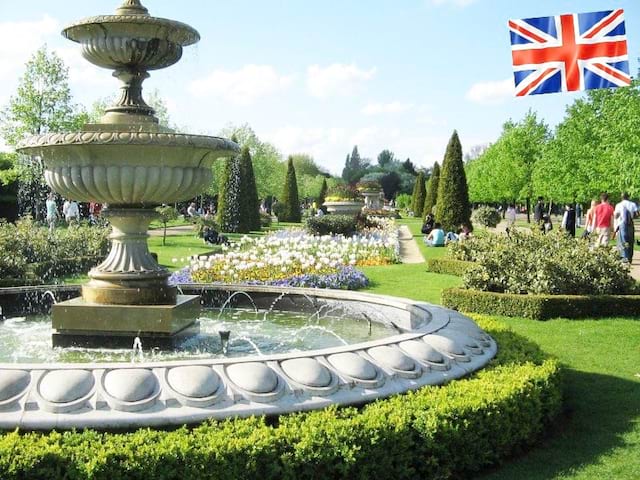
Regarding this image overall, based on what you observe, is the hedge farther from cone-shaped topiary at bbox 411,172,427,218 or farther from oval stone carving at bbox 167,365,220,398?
cone-shaped topiary at bbox 411,172,427,218

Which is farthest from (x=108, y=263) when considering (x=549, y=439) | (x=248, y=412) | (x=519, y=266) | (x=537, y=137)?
(x=537, y=137)

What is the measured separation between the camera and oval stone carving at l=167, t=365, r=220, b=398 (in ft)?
13.4

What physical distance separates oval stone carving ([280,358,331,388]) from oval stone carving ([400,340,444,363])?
814mm

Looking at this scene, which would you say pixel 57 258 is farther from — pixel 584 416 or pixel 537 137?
pixel 537 137

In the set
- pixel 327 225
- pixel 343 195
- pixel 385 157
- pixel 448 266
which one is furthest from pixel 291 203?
pixel 385 157

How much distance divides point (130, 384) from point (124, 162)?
2343 mm

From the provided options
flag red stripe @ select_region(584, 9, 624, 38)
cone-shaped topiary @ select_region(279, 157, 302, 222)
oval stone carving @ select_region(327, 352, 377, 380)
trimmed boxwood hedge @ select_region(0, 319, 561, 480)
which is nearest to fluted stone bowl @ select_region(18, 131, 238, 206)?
oval stone carving @ select_region(327, 352, 377, 380)

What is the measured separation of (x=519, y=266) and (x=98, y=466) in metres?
8.76

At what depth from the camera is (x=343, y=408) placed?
4309 mm

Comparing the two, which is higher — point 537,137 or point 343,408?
point 537,137

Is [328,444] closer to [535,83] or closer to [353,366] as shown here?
[353,366]

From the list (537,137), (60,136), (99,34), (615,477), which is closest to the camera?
(615,477)

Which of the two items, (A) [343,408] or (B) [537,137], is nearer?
(A) [343,408]

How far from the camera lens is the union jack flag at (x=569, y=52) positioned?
11469 mm
